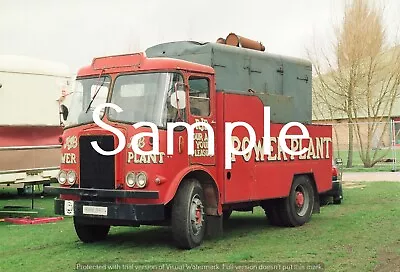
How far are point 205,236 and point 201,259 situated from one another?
6.05 ft

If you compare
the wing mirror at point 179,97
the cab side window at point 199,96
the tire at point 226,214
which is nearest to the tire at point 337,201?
the tire at point 226,214

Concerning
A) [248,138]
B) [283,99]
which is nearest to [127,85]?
[248,138]

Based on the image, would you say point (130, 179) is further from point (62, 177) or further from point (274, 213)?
point (274, 213)

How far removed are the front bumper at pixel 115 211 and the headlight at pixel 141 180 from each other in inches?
11.4

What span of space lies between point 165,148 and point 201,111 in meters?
1.10

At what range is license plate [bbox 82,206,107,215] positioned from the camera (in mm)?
9797

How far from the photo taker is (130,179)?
9758 millimetres

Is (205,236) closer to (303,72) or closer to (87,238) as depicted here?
(87,238)

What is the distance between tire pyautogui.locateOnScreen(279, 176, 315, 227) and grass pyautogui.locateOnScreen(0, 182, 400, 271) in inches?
9.3

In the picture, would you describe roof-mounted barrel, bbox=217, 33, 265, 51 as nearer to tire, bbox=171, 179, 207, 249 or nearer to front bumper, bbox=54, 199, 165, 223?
tire, bbox=171, 179, 207, 249

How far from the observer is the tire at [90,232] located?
10.8 meters

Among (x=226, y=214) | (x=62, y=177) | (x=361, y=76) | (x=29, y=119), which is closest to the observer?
(x=62, y=177)

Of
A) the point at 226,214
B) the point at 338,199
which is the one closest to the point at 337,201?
the point at 338,199

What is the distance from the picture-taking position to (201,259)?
9086 millimetres
